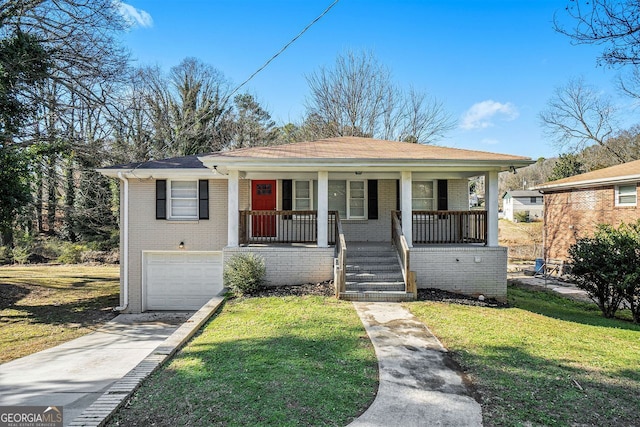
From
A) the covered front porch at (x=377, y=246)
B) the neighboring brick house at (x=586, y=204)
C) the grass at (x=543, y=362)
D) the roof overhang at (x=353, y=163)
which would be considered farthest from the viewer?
the neighboring brick house at (x=586, y=204)

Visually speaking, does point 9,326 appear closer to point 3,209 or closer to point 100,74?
point 3,209

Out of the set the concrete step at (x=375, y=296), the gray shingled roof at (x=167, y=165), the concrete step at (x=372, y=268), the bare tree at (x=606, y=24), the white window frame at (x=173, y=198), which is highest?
the bare tree at (x=606, y=24)

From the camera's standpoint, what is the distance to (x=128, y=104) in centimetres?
1636

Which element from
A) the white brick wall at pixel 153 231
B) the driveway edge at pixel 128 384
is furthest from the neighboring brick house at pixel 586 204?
the driveway edge at pixel 128 384

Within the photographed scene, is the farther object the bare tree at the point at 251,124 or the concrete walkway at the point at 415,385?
the bare tree at the point at 251,124

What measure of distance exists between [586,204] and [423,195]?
10436 mm

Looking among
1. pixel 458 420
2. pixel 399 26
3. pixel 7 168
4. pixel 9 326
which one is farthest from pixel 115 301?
pixel 399 26

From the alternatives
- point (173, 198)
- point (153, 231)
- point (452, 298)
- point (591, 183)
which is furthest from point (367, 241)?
point (591, 183)

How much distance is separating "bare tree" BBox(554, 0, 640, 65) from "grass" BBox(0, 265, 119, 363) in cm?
1261

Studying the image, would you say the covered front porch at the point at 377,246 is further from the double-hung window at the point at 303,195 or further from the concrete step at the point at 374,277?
the double-hung window at the point at 303,195

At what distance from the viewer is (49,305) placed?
1236 cm

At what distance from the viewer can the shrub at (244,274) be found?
28.9ft

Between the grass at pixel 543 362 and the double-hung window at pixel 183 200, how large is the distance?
759cm

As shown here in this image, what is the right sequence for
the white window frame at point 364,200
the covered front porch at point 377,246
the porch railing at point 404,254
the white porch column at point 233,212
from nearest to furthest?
1. the porch railing at point 404,254
2. the covered front porch at point 377,246
3. the white porch column at point 233,212
4. the white window frame at point 364,200
